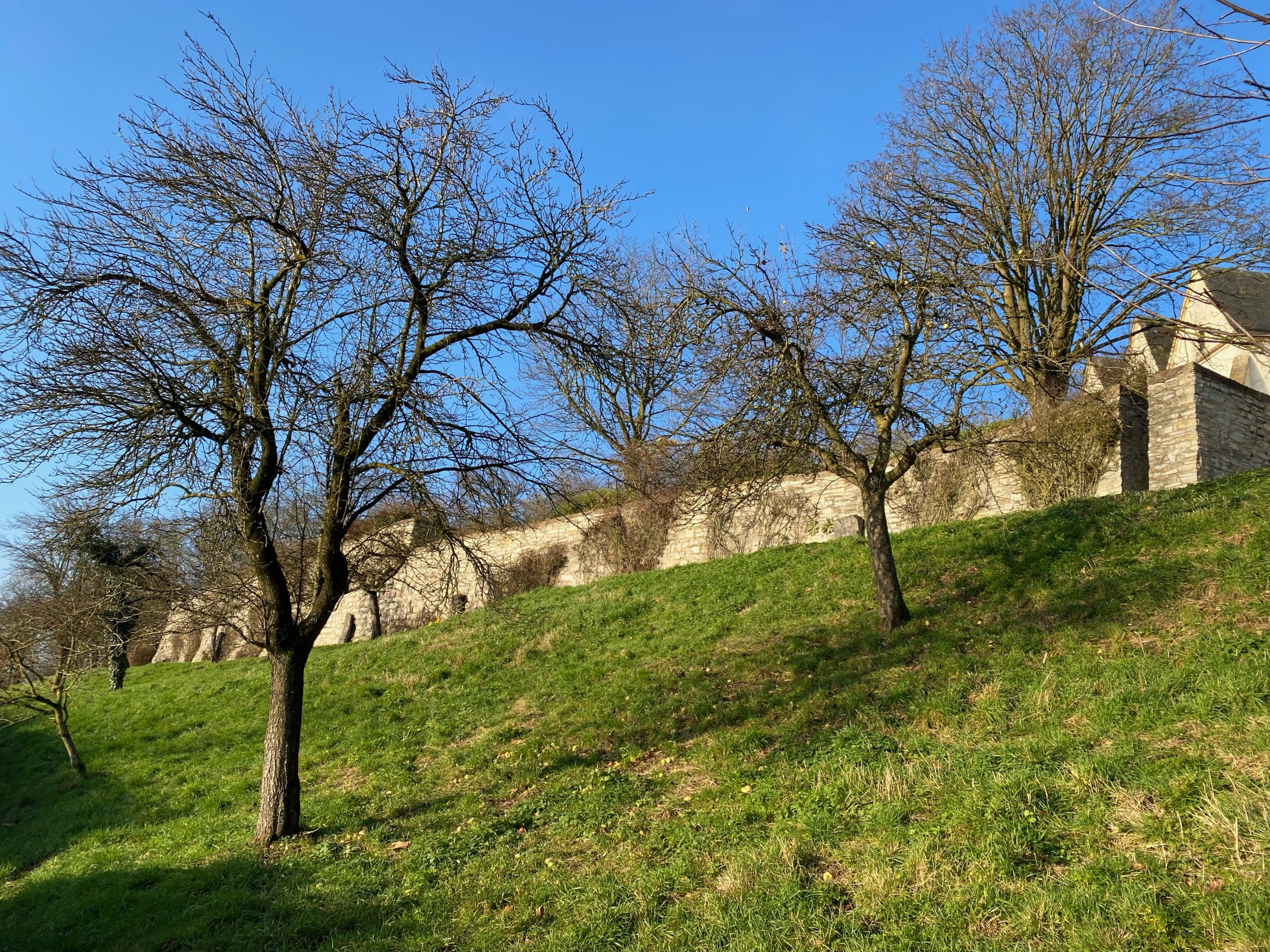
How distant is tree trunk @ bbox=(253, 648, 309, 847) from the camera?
24.5 ft

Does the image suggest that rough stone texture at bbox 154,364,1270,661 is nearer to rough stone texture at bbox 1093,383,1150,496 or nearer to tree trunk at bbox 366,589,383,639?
rough stone texture at bbox 1093,383,1150,496

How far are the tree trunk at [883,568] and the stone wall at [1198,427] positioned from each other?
6814 millimetres

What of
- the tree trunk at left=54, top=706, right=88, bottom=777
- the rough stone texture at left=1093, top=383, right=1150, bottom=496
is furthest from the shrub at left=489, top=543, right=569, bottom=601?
the rough stone texture at left=1093, top=383, right=1150, bottom=496

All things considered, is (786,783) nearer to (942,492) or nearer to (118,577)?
(118,577)

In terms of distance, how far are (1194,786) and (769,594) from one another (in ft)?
24.5

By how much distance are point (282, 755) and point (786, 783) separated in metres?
4.89

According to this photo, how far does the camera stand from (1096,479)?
1352 cm

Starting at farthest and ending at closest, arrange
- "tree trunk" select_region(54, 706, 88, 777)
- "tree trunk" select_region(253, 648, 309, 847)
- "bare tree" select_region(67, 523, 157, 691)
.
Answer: "tree trunk" select_region(54, 706, 88, 777) < "tree trunk" select_region(253, 648, 309, 847) < "bare tree" select_region(67, 523, 157, 691)

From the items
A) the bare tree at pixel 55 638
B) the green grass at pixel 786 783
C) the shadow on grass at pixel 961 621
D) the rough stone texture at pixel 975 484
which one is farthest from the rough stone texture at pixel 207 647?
the shadow on grass at pixel 961 621

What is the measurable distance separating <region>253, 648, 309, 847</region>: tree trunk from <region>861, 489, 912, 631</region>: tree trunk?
20.9ft

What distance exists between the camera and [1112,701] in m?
5.82

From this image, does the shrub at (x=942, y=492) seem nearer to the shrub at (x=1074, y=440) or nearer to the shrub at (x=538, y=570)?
the shrub at (x=1074, y=440)

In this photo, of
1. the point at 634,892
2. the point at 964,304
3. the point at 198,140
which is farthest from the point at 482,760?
the point at 964,304

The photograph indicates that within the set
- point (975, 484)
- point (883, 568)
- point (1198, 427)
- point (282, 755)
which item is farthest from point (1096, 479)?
point (282, 755)
